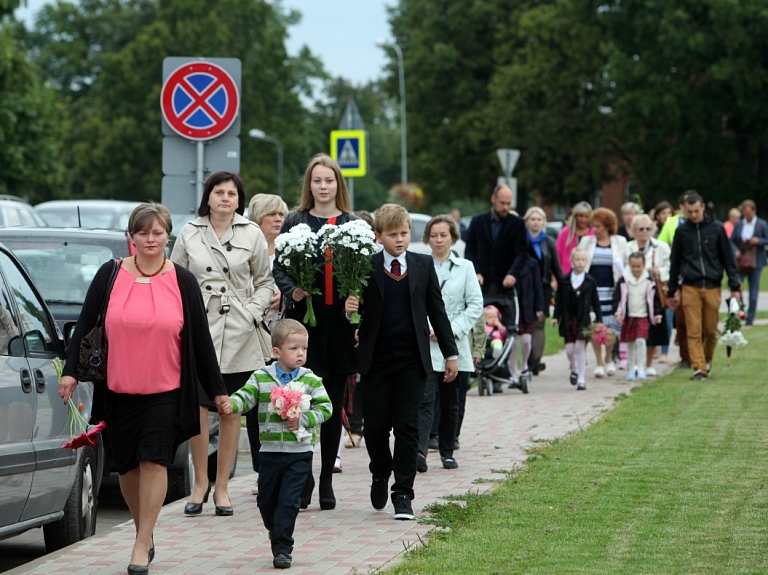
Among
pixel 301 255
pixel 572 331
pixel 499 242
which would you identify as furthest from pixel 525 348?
pixel 301 255

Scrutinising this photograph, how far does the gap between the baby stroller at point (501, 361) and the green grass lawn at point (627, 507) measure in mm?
2357

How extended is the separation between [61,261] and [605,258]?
8.77 metres

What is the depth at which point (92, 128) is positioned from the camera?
66875 millimetres

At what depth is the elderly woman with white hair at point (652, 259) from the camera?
17.5 m

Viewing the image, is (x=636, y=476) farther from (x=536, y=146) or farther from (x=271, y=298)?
(x=536, y=146)

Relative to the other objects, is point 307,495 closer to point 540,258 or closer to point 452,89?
point 540,258

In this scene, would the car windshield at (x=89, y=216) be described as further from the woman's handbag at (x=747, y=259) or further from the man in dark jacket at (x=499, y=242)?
the man in dark jacket at (x=499, y=242)

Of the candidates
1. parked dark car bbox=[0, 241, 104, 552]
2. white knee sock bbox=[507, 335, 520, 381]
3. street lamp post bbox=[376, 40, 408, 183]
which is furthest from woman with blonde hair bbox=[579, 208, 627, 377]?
street lamp post bbox=[376, 40, 408, 183]

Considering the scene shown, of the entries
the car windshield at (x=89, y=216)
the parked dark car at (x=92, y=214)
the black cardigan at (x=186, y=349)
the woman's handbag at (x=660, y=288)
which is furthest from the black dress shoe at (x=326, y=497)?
the car windshield at (x=89, y=216)

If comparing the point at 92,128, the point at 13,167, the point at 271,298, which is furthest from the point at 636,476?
the point at 92,128

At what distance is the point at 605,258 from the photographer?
16828 millimetres

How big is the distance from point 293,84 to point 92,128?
13.3 metres

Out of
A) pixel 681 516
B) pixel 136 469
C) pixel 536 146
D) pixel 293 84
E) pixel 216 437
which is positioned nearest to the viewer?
pixel 136 469

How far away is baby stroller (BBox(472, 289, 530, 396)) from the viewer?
14930mm
